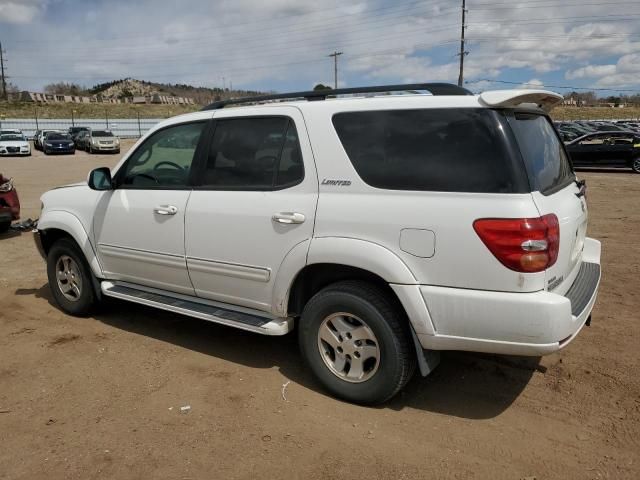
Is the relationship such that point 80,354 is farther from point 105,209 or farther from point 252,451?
point 252,451

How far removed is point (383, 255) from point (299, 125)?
1.10 m

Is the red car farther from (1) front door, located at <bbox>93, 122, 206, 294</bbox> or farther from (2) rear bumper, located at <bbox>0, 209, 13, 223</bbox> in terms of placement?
→ (1) front door, located at <bbox>93, 122, 206, 294</bbox>

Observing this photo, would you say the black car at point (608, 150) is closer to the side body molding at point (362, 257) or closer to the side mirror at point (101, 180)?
the side mirror at point (101, 180)

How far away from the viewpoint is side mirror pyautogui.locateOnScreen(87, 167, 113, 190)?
467 cm

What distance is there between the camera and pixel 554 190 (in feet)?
10.9

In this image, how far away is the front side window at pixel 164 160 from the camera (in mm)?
4344

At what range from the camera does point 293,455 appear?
3076 millimetres

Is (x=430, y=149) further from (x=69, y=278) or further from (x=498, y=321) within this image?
(x=69, y=278)

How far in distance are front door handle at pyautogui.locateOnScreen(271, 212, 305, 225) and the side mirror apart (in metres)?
1.80

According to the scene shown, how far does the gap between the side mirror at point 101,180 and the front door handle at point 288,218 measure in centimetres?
180

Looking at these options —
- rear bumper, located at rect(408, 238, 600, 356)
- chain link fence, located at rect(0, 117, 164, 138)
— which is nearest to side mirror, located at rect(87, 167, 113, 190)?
rear bumper, located at rect(408, 238, 600, 356)

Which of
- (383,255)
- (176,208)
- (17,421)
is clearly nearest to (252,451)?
(383,255)

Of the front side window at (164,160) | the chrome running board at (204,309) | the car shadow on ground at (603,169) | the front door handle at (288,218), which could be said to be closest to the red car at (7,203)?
the chrome running board at (204,309)

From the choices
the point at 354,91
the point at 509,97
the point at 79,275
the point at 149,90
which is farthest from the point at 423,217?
the point at 149,90
